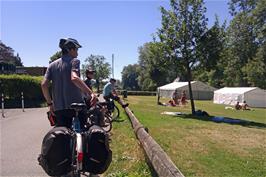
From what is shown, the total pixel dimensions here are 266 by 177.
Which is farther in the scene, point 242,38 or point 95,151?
point 242,38

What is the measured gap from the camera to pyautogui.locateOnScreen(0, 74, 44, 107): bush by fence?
95.4 ft

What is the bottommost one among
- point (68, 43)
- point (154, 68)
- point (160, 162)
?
point (160, 162)

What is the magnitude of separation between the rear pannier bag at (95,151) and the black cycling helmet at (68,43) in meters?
1.32

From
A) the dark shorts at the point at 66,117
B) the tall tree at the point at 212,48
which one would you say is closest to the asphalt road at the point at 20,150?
the dark shorts at the point at 66,117

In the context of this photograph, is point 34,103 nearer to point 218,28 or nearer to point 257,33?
point 218,28

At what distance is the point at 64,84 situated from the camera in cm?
570

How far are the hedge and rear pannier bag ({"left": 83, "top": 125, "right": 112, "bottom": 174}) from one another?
25.3 meters

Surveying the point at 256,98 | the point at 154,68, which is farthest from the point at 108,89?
the point at 154,68

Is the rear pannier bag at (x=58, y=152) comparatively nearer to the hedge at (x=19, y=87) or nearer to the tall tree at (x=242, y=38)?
the hedge at (x=19, y=87)

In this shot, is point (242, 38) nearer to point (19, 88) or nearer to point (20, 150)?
point (19, 88)

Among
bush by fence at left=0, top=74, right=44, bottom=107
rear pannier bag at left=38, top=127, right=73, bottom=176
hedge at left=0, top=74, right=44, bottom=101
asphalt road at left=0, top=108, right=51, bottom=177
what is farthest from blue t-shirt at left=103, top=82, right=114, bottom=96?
hedge at left=0, top=74, right=44, bottom=101

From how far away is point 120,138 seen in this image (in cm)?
1121

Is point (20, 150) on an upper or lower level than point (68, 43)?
lower

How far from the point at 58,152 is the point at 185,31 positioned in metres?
24.0
